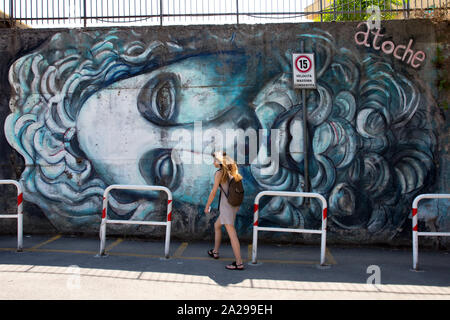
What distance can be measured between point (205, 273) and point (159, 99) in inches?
151

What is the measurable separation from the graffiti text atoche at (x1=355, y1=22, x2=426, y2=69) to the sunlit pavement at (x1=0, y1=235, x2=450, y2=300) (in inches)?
148

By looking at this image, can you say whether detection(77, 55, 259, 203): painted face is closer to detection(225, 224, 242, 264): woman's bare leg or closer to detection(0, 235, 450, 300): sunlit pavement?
detection(0, 235, 450, 300): sunlit pavement

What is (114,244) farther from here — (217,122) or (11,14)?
(11,14)

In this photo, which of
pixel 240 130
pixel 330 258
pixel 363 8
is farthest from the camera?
pixel 363 8

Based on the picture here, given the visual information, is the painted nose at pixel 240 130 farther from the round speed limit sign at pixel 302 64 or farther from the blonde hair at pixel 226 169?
the blonde hair at pixel 226 169

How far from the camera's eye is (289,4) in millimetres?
8148

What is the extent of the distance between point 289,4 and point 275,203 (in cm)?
422

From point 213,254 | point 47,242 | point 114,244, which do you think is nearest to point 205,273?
point 213,254

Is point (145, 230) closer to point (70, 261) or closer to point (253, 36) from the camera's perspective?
point (70, 261)

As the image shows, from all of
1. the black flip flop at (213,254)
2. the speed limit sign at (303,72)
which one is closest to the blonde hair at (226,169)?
the black flip flop at (213,254)

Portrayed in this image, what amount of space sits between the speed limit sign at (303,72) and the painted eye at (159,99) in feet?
7.94

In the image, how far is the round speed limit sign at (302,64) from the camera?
7604 millimetres

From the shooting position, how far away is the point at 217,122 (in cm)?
776
